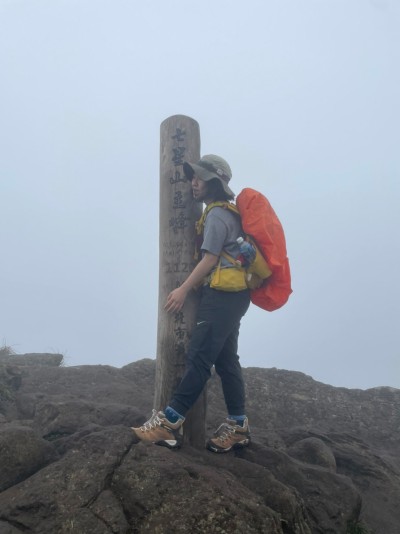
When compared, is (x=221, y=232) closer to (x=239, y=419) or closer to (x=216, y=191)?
(x=216, y=191)

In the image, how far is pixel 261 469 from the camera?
452cm

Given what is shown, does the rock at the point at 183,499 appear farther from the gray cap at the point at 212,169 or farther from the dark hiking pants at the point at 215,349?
the gray cap at the point at 212,169

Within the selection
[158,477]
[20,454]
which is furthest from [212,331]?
[20,454]

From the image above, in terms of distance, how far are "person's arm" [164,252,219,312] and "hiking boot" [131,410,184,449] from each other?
3.73 ft

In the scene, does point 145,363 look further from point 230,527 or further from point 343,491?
point 230,527

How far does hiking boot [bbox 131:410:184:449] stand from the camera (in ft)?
14.7

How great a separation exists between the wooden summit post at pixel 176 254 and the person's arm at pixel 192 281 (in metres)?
0.38

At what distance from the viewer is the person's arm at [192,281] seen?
484 cm

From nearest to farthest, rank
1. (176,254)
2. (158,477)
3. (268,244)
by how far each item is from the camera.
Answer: (158,477), (268,244), (176,254)

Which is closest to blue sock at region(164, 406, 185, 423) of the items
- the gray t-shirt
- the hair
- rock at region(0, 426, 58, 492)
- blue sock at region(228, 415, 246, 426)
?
blue sock at region(228, 415, 246, 426)

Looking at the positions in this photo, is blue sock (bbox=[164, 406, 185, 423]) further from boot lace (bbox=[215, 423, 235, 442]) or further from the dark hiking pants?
boot lace (bbox=[215, 423, 235, 442])

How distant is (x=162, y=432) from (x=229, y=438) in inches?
33.5

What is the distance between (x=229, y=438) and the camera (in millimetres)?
4965

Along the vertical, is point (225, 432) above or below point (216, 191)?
below
